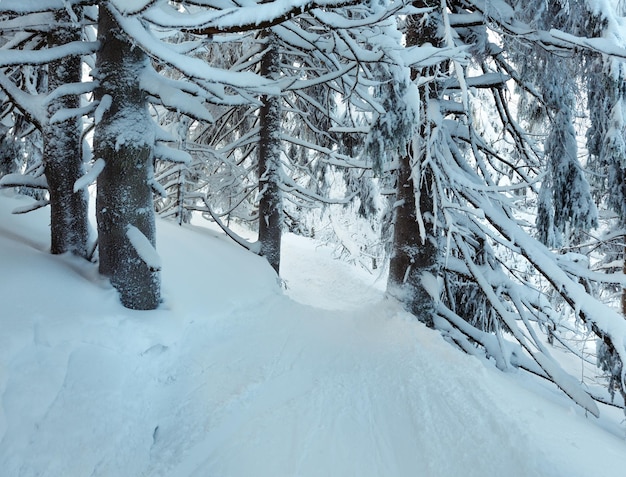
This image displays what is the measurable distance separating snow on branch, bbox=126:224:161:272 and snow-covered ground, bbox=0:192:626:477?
0.41 meters

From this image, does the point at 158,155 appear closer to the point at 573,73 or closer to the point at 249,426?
the point at 249,426

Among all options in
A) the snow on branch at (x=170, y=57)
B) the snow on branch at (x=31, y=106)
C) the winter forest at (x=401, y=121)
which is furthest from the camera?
the snow on branch at (x=31, y=106)

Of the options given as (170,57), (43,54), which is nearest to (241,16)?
(170,57)

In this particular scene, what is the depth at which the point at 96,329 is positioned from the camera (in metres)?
2.79

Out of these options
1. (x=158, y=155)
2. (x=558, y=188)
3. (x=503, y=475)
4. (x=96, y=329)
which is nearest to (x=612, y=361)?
(x=503, y=475)

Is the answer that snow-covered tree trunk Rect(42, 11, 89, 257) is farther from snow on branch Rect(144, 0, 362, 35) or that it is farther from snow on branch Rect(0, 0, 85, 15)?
snow on branch Rect(144, 0, 362, 35)

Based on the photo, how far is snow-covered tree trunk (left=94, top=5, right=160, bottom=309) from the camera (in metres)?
3.30

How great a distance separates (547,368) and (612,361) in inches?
22.9

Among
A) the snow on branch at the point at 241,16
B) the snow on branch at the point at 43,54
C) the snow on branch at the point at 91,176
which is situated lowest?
the snow on branch at the point at 91,176

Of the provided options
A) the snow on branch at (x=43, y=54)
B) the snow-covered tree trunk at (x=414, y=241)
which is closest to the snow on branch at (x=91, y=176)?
the snow on branch at (x=43, y=54)

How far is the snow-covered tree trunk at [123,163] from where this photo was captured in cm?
330

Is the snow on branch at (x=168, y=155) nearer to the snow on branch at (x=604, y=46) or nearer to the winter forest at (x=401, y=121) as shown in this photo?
the winter forest at (x=401, y=121)

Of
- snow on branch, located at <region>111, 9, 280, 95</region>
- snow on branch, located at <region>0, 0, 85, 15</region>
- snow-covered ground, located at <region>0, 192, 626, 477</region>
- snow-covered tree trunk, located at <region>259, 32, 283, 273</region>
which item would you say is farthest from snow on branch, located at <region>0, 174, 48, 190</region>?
snow-covered tree trunk, located at <region>259, 32, 283, 273</region>

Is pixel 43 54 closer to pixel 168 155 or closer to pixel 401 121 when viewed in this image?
pixel 168 155
